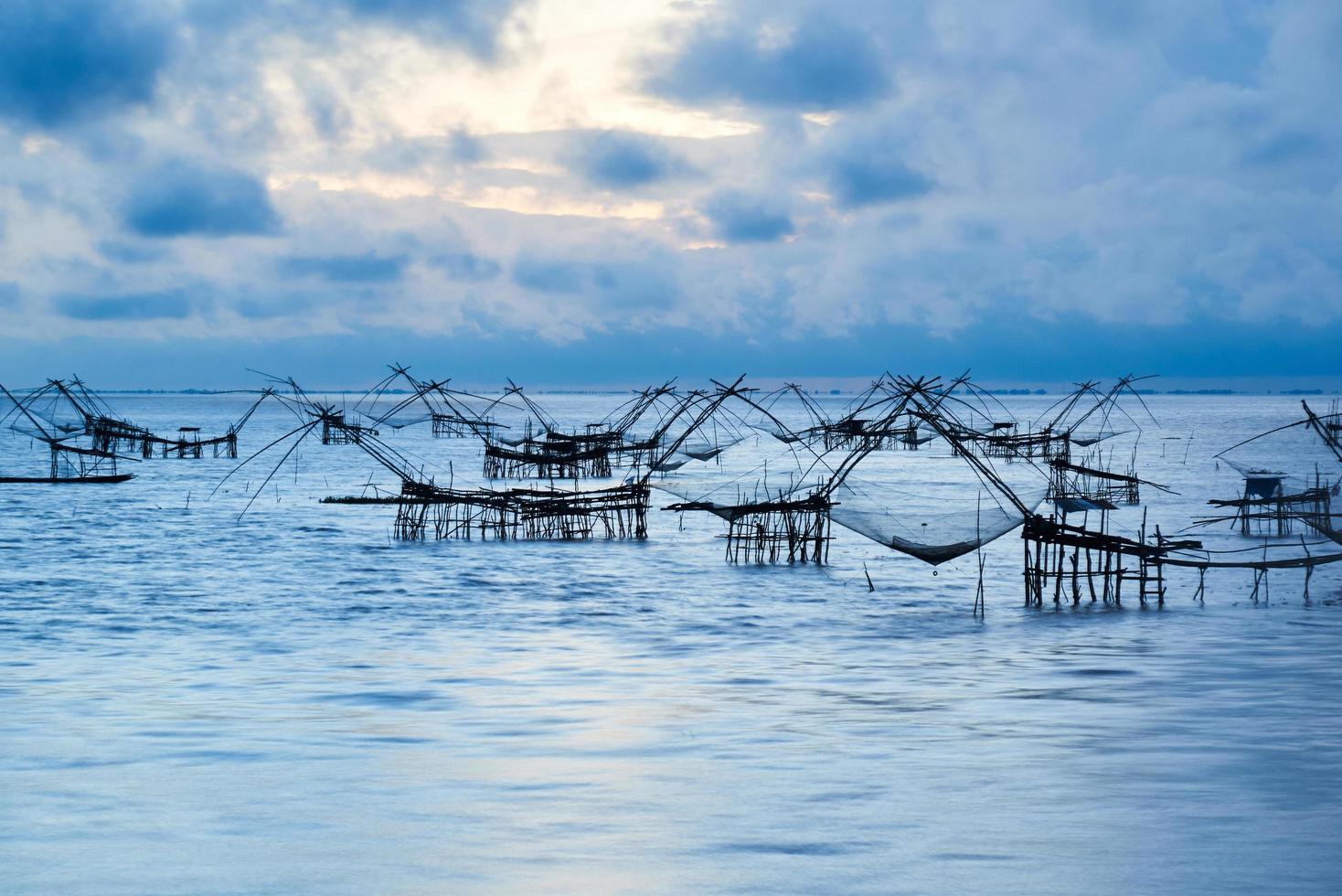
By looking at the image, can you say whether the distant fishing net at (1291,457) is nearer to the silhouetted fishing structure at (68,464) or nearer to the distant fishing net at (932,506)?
the distant fishing net at (932,506)

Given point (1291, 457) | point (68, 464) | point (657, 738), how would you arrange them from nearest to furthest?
1. point (657, 738)
2. point (68, 464)
3. point (1291, 457)

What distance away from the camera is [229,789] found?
5941 mm

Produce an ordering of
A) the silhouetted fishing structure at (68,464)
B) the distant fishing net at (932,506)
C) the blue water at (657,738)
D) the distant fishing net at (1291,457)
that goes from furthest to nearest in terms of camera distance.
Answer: the distant fishing net at (1291,457), the silhouetted fishing structure at (68,464), the distant fishing net at (932,506), the blue water at (657,738)

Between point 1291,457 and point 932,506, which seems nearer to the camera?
point 932,506

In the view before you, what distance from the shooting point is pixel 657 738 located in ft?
23.1

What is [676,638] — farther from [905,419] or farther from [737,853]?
[905,419]

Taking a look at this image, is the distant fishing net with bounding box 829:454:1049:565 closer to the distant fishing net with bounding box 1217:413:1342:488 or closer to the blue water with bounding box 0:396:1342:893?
the blue water with bounding box 0:396:1342:893

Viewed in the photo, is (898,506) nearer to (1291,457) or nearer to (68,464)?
(68,464)

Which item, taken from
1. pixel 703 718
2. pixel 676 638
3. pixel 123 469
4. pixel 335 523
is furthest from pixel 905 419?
pixel 703 718

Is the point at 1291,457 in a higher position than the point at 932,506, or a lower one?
higher

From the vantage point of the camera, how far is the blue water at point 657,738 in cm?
502

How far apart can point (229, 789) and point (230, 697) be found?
236cm

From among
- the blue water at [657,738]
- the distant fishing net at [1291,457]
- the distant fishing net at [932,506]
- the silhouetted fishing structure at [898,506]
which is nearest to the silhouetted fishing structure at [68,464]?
the silhouetted fishing structure at [898,506]

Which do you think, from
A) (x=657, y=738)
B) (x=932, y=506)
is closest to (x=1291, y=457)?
(x=932, y=506)
